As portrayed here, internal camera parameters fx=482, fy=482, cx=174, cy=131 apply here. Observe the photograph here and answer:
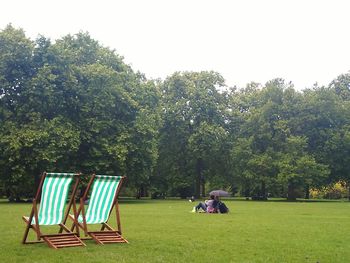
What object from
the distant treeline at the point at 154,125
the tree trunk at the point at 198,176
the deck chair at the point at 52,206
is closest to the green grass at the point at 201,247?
the deck chair at the point at 52,206

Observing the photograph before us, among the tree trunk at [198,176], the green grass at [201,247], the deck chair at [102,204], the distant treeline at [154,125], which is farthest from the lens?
the tree trunk at [198,176]

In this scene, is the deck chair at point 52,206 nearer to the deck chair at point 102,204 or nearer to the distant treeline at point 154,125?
the deck chair at point 102,204

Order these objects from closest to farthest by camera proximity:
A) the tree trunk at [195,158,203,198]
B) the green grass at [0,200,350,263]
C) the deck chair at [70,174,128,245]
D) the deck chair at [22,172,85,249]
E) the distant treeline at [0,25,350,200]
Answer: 1. the green grass at [0,200,350,263]
2. the deck chair at [22,172,85,249]
3. the deck chair at [70,174,128,245]
4. the distant treeline at [0,25,350,200]
5. the tree trunk at [195,158,203,198]

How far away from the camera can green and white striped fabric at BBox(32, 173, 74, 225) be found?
11438 mm

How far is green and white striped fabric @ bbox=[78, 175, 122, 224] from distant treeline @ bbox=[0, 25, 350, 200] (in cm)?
2521

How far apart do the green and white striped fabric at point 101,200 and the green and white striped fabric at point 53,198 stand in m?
0.94

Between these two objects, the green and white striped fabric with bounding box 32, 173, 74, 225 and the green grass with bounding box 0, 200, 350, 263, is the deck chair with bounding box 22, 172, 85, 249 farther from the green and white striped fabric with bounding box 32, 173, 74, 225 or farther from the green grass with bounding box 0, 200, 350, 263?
the green grass with bounding box 0, 200, 350, 263

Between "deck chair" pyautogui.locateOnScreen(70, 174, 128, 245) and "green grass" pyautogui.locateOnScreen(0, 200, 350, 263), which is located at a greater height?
"deck chair" pyautogui.locateOnScreen(70, 174, 128, 245)

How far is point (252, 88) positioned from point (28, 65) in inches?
1528

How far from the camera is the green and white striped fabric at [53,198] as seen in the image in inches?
450

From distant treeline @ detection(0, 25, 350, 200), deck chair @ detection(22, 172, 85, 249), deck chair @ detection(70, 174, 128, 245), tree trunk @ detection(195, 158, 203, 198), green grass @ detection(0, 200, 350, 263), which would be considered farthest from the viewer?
tree trunk @ detection(195, 158, 203, 198)

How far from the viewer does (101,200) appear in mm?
12531

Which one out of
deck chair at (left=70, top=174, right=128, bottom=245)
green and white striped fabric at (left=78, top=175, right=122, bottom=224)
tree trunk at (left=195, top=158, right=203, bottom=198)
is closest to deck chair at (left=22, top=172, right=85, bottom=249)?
deck chair at (left=70, top=174, right=128, bottom=245)

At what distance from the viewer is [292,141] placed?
2142 inches
